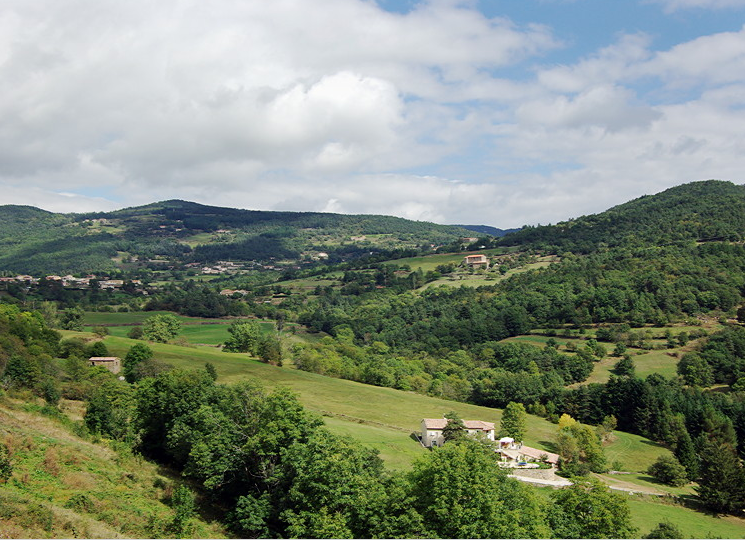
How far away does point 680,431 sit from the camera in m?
64.4

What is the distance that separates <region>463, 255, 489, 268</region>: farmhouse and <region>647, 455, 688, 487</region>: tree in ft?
437

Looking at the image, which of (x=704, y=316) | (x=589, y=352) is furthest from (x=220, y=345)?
(x=704, y=316)

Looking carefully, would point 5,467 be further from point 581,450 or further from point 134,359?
point 581,450

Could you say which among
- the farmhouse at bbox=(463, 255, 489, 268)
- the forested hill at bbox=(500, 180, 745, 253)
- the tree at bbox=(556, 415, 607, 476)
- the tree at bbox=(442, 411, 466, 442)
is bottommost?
the tree at bbox=(556, 415, 607, 476)

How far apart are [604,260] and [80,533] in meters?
152

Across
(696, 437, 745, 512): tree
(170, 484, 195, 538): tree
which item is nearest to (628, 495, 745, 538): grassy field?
(696, 437, 745, 512): tree

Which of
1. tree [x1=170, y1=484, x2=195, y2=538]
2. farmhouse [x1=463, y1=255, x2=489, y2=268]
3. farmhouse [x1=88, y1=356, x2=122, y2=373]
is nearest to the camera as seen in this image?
tree [x1=170, y1=484, x2=195, y2=538]

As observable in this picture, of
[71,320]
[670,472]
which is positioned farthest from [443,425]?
[71,320]

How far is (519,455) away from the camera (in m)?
51.9

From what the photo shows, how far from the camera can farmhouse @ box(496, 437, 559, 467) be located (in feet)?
167

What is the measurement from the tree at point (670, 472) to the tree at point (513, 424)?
13.1 m

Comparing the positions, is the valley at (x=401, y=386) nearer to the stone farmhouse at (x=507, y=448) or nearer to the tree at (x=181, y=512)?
the tree at (x=181, y=512)

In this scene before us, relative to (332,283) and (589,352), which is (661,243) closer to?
(589,352)

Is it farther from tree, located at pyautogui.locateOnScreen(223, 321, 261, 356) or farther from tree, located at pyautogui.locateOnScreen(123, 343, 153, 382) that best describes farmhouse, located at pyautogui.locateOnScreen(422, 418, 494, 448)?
tree, located at pyautogui.locateOnScreen(223, 321, 261, 356)
